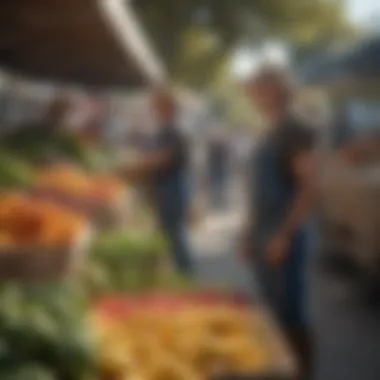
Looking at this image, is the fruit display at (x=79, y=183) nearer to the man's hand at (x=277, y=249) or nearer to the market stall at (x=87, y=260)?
the market stall at (x=87, y=260)

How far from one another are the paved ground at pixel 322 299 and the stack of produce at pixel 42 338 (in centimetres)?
22

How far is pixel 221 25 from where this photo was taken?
37.3 inches

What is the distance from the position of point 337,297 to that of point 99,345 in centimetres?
35

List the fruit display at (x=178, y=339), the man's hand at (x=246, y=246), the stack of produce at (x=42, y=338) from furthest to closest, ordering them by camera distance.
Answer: the man's hand at (x=246, y=246) < the fruit display at (x=178, y=339) < the stack of produce at (x=42, y=338)

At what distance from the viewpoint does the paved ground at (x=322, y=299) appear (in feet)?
3.23

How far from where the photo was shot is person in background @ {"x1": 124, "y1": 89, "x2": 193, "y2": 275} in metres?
0.97

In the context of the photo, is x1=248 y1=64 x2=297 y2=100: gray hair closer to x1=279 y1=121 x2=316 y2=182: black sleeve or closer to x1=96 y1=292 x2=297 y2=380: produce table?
x1=279 y1=121 x2=316 y2=182: black sleeve

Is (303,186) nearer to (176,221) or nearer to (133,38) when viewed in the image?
(176,221)

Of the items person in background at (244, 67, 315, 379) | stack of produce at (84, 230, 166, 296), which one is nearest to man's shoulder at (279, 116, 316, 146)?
person in background at (244, 67, 315, 379)

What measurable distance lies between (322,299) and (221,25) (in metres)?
0.39

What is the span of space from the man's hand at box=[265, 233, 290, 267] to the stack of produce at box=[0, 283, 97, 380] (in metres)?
0.28

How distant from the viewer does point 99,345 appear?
2.72 ft

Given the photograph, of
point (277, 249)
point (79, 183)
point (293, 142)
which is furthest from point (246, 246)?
point (79, 183)

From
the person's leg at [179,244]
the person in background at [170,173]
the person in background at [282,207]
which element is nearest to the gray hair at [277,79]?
the person in background at [282,207]
